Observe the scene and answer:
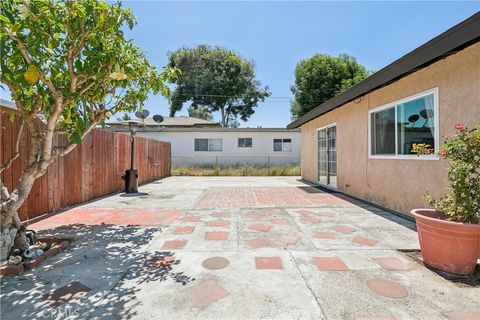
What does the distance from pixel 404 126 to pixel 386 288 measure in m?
3.73

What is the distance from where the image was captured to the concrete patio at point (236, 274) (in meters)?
2.05

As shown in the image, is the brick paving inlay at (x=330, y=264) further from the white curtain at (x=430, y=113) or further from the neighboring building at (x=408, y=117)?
the white curtain at (x=430, y=113)

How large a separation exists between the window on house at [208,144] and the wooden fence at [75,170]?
25.2 ft

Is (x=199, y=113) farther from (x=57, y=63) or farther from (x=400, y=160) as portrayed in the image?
(x=57, y=63)

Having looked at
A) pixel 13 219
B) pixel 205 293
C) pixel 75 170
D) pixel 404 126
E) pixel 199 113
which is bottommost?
pixel 205 293

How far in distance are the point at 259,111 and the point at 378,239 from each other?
28.4 meters

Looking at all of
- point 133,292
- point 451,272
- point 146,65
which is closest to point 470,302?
point 451,272

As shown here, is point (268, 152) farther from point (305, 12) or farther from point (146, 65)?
point (146, 65)

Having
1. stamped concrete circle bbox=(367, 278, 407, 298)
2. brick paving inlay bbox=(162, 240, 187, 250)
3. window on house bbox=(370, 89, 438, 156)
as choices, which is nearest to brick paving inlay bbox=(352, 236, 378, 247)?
stamped concrete circle bbox=(367, 278, 407, 298)

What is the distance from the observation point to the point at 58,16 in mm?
2623

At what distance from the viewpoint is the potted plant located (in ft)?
8.32

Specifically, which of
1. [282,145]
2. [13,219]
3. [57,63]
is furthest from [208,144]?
[57,63]

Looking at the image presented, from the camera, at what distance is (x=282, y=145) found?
18.9 m

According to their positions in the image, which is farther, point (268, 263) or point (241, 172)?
point (241, 172)
